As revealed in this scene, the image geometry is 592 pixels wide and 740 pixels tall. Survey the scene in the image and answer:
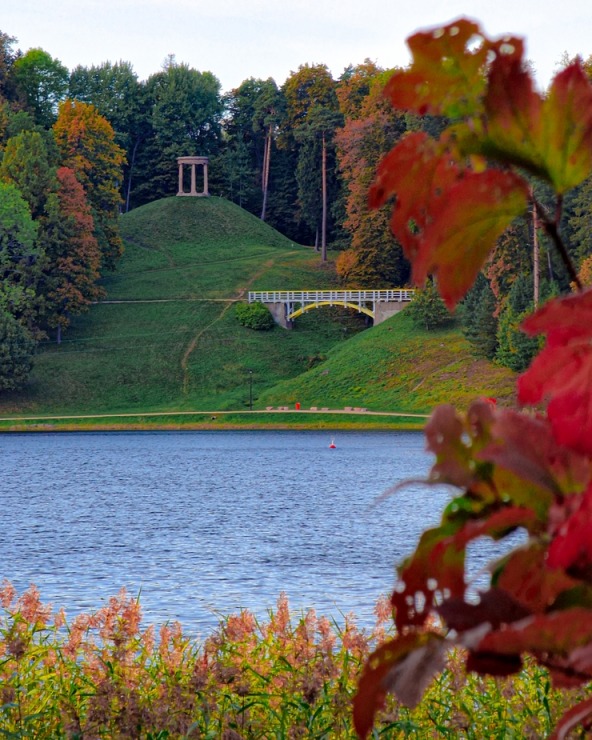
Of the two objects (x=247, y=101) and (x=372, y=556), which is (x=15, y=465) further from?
(x=247, y=101)

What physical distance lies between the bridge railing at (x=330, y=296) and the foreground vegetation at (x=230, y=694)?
5289 cm

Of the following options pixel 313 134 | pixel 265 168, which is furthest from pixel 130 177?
pixel 313 134

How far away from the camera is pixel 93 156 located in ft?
→ 208

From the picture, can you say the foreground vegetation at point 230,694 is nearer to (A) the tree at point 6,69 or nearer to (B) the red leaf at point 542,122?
(B) the red leaf at point 542,122

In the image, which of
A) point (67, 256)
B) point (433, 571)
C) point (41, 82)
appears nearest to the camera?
point (433, 571)

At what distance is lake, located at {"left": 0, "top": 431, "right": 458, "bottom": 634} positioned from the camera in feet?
47.5

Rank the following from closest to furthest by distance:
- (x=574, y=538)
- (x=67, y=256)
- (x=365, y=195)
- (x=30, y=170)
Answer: (x=574, y=538) → (x=30, y=170) → (x=67, y=256) → (x=365, y=195)

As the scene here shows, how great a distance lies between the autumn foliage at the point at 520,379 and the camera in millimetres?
805

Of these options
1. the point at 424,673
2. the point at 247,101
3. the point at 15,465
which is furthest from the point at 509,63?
the point at 247,101

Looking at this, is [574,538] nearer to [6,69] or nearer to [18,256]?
[18,256]

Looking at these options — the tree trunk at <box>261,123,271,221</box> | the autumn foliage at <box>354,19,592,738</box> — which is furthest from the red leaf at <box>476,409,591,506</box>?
the tree trunk at <box>261,123,271,221</box>

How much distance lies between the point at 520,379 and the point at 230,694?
400 centimetres

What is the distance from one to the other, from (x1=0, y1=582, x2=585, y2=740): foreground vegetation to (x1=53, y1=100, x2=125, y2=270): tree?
5804 cm

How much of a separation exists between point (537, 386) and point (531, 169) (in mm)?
187
